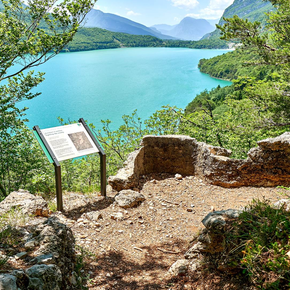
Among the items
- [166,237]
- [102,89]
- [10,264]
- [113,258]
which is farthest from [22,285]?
[102,89]

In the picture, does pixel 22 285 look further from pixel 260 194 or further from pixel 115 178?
pixel 260 194

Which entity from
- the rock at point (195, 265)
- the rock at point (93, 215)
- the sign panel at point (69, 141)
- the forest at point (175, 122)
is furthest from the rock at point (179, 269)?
the sign panel at point (69, 141)

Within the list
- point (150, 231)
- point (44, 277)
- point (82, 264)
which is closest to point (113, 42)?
point (150, 231)

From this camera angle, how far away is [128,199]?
5730 mm

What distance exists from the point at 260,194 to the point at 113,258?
3878 mm

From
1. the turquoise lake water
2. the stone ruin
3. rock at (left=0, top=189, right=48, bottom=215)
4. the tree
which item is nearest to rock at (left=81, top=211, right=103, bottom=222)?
rock at (left=0, top=189, right=48, bottom=215)

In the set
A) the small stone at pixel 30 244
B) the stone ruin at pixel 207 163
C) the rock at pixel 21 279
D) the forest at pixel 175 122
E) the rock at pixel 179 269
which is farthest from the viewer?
the stone ruin at pixel 207 163

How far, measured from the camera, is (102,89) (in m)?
49.5

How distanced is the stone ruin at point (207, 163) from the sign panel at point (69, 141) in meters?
1.26

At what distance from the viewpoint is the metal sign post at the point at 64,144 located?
533 cm

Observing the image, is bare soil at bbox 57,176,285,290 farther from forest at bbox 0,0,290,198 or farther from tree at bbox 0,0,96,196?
tree at bbox 0,0,96,196

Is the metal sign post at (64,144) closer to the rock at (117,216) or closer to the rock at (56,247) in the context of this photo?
the rock at (117,216)

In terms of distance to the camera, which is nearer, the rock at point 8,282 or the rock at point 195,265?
the rock at point 8,282

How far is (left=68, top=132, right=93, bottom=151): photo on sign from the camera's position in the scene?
18.7ft
